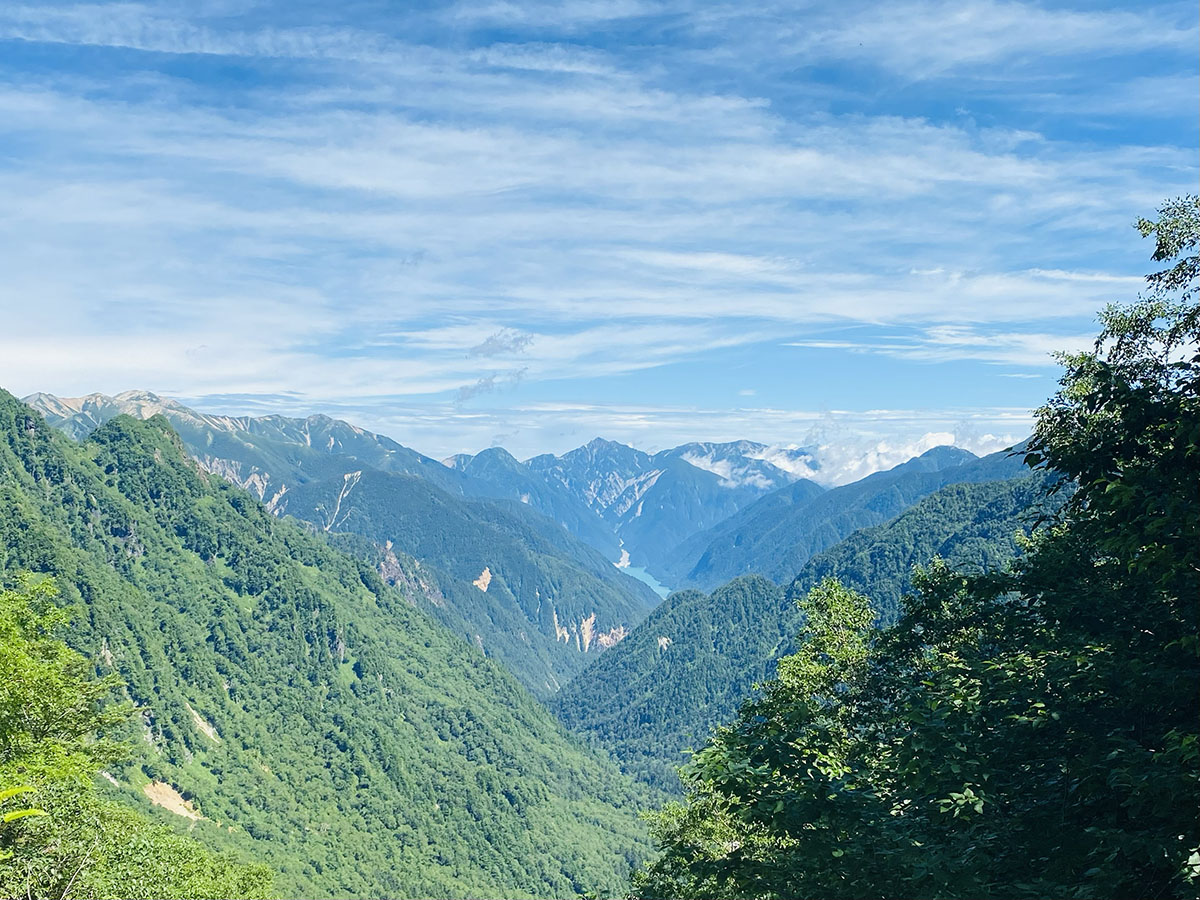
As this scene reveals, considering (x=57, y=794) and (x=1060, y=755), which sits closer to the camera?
(x=1060, y=755)

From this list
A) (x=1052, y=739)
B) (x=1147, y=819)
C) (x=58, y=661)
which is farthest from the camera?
(x=58, y=661)

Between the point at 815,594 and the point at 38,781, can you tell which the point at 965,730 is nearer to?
the point at 815,594

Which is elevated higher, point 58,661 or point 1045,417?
point 1045,417

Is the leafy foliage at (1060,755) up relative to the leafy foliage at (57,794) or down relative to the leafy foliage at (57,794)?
up

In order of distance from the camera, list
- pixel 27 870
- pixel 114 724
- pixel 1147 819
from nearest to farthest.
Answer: pixel 1147 819 → pixel 27 870 → pixel 114 724

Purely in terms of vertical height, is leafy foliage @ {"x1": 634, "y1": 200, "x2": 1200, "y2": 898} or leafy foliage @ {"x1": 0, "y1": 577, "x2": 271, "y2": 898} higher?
leafy foliage @ {"x1": 634, "y1": 200, "x2": 1200, "y2": 898}

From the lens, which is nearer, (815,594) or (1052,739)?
(1052,739)

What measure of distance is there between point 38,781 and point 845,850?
29308 mm

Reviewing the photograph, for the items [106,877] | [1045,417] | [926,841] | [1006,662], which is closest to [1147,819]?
[926,841]

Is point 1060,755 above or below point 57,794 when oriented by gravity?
above

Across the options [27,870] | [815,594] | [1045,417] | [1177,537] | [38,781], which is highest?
[1045,417]

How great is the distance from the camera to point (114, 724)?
55969mm

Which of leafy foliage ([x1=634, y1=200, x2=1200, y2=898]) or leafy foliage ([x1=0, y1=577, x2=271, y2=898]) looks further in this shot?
leafy foliage ([x1=0, y1=577, x2=271, y2=898])

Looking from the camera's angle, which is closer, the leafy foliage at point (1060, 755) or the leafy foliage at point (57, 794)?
the leafy foliage at point (1060, 755)
